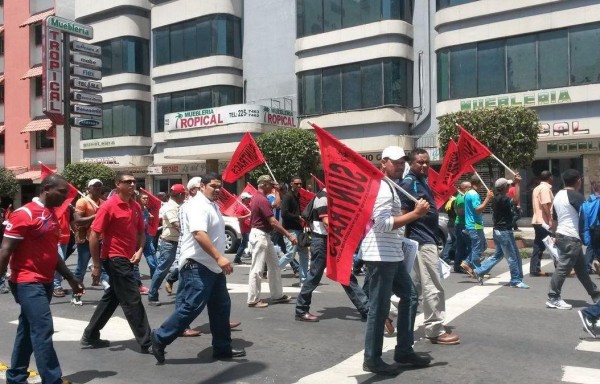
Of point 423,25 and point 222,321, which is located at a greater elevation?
point 423,25

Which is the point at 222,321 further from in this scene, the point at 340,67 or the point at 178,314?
the point at 340,67

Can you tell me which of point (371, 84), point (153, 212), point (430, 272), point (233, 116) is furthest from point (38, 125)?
point (430, 272)

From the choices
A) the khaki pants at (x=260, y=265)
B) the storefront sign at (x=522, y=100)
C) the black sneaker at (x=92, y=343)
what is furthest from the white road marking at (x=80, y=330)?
the storefront sign at (x=522, y=100)

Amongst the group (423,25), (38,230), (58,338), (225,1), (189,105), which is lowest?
(58,338)

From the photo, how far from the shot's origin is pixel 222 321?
18.4 feet

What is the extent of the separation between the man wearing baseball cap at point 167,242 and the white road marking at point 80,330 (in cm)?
95

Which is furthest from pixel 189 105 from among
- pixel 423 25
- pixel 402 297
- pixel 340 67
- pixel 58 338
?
pixel 402 297

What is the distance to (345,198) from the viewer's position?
4824mm

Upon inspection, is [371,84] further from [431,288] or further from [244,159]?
[431,288]

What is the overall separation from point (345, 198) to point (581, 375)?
93.8 inches

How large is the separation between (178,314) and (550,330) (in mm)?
3917

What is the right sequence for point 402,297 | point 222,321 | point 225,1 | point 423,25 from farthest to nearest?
1. point 225,1
2. point 423,25
3. point 222,321
4. point 402,297

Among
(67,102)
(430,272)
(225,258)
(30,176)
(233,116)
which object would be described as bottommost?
(430,272)

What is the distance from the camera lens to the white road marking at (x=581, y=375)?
4.79 metres
